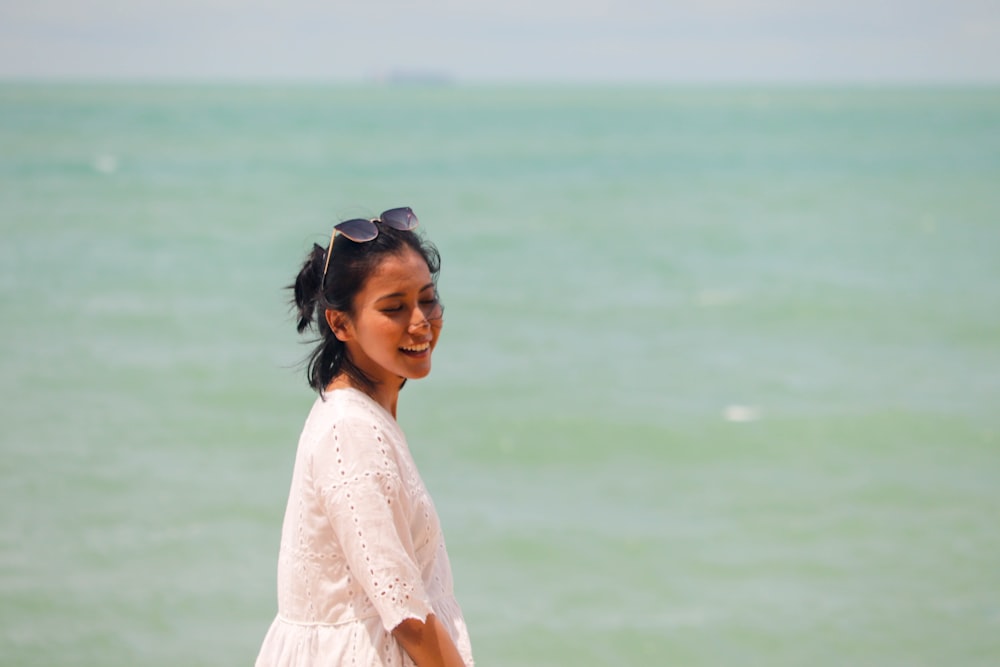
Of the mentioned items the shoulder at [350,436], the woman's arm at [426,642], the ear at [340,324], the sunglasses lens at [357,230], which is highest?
the sunglasses lens at [357,230]

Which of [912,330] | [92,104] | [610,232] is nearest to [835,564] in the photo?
[912,330]

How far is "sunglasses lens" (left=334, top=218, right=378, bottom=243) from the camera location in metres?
1.86

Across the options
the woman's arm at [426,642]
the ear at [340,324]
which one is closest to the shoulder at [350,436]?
the ear at [340,324]

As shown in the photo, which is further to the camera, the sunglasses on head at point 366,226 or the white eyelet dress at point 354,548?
the sunglasses on head at point 366,226

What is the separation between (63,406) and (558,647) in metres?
5.54

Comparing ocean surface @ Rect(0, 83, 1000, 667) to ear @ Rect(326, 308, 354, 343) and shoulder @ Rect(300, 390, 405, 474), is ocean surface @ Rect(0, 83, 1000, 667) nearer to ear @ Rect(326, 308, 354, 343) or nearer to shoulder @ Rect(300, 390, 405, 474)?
ear @ Rect(326, 308, 354, 343)

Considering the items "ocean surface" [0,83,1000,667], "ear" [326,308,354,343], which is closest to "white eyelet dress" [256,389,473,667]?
"ear" [326,308,354,343]

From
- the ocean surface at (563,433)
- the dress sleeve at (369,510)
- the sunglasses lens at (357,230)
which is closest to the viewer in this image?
the dress sleeve at (369,510)

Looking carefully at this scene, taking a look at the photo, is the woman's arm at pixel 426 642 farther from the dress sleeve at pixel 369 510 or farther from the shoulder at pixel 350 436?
the shoulder at pixel 350 436

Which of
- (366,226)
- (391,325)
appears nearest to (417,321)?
(391,325)

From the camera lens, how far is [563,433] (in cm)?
966

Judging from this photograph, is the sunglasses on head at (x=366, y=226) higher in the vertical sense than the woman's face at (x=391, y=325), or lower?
higher

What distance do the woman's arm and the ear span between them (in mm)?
428

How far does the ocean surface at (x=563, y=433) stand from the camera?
6.08 meters
